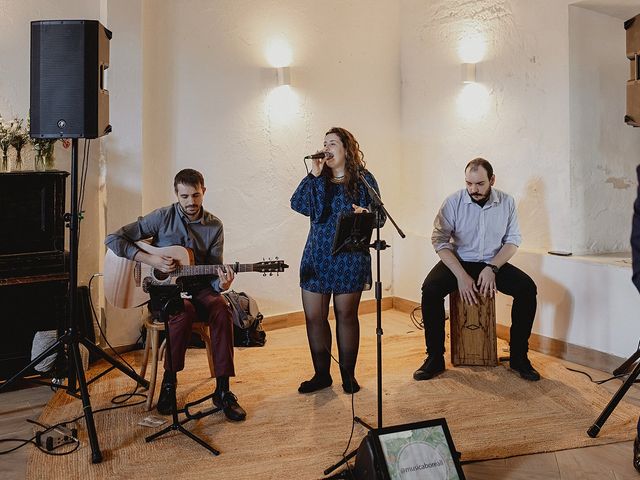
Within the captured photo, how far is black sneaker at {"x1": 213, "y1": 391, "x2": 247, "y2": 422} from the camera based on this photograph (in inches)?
136

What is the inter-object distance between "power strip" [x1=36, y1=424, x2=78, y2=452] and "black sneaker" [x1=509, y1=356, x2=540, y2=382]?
2.43 metres

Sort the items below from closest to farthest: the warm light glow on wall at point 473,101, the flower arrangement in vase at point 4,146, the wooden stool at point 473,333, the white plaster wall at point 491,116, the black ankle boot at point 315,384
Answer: the black ankle boot at point 315,384
the flower arrangement in vase at point 4,146
the wooden stool at point 473,333
the white plaster wall at point 491,116
the warm light glow on wall at point 473,101

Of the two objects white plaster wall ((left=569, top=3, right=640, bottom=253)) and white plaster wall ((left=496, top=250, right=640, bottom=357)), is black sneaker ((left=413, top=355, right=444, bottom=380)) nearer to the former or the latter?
white plaster wall ((left=496, top=250, right=640, bottom=357))

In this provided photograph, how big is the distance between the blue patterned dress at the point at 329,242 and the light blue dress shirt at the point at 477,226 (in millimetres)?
767

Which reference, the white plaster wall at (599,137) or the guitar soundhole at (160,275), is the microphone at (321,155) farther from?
the white plaster wall at (599,137)

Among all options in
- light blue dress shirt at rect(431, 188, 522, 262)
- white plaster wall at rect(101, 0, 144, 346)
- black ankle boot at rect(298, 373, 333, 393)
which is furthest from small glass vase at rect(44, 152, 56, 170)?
light blue dress shirt at rect(431, 188, 522, 262)

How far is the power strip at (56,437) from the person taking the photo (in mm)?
3129

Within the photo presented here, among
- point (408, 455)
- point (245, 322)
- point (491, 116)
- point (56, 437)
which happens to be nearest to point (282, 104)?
point (491, 116)

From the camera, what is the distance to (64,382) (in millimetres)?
4012

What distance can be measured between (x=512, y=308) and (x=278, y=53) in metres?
2.48

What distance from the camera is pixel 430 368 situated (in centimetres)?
413

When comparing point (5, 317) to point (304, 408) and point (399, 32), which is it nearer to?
point (304, 408)

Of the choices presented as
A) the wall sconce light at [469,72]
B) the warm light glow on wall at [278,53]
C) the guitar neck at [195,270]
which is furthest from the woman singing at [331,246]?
the wall sconce light at [469,72]

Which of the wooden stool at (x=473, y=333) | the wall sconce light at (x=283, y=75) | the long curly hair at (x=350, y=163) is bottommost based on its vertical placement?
the wooden stool at (x=473, y=333)
